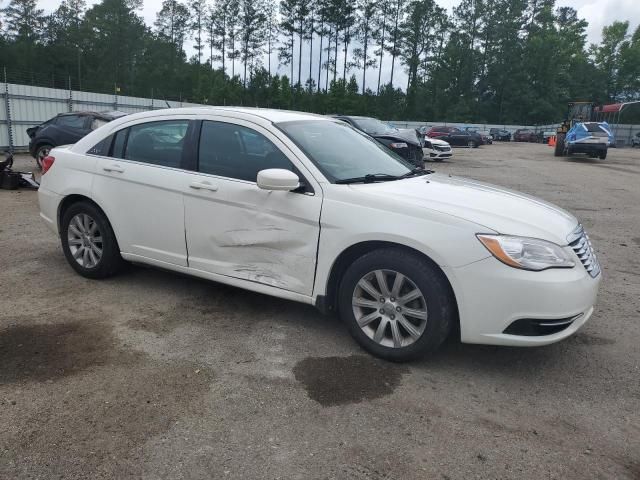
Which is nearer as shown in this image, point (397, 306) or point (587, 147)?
point (397, 306)

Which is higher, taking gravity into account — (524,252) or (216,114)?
(216,114)

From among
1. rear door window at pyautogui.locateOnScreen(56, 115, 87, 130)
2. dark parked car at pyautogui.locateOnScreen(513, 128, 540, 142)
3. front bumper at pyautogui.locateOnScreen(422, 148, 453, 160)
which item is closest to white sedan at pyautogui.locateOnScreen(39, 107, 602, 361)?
rear door window at pyautogui.locateOnScreen(56, 115, 87, 130)

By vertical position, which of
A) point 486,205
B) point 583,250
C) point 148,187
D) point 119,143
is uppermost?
point 119,143

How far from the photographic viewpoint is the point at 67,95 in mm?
20891

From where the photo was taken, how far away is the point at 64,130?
13.1 meters

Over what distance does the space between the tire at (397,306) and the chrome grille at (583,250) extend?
917 millimetres

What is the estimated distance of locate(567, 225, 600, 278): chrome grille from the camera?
3487 millimetres

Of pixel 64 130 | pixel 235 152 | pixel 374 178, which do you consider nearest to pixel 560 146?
pixel 64 130

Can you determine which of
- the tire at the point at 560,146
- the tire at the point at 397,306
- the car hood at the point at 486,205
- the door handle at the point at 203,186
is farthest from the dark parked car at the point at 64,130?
the tire at the point at 560,146

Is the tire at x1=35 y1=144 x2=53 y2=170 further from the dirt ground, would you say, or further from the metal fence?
the dirt ground

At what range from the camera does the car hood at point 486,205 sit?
3348 mm

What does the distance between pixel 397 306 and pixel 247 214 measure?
1.32 meters

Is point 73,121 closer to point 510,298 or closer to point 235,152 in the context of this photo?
point 235,152

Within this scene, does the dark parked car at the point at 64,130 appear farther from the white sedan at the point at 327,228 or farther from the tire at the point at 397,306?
the tire at the point at 397,306
